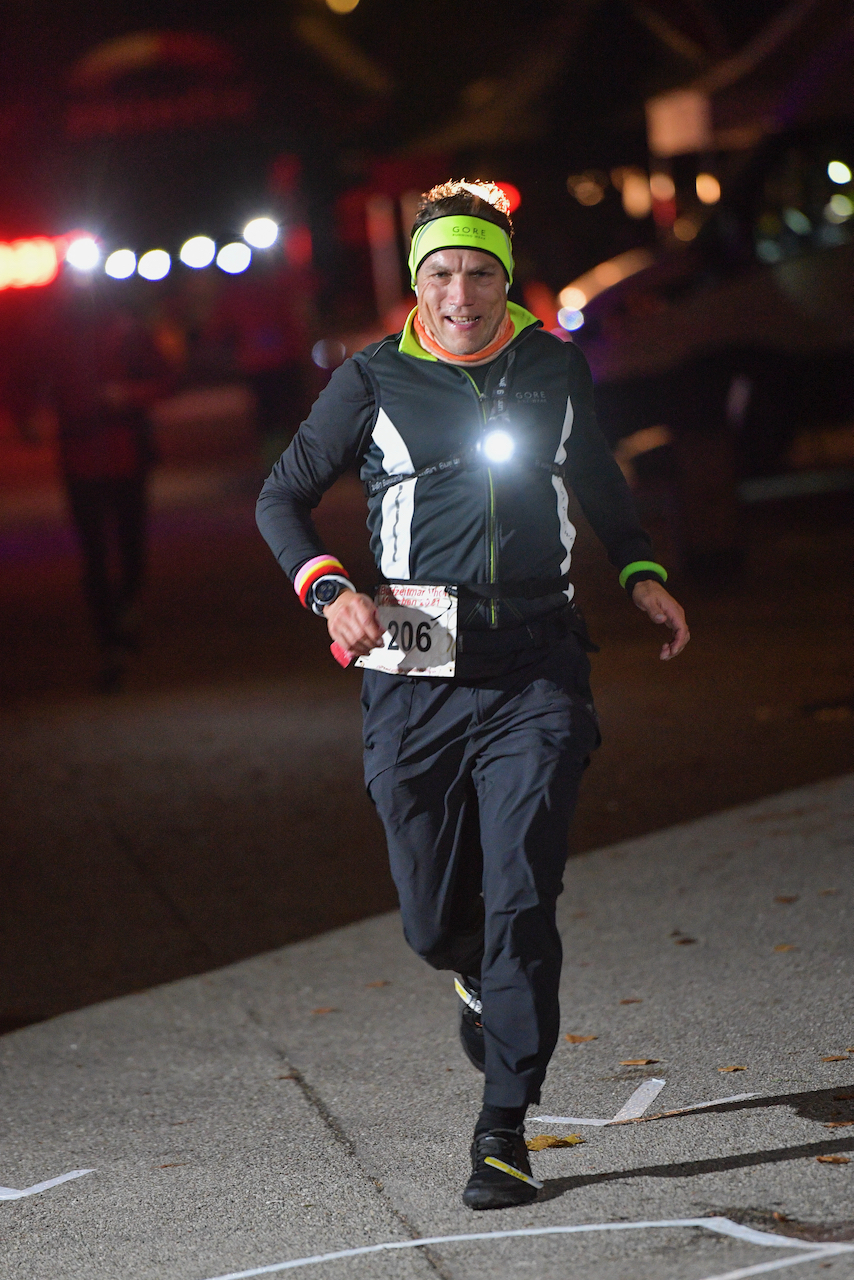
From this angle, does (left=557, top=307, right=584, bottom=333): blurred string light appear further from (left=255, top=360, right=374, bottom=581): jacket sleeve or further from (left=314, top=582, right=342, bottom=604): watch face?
(left=314, top=582, right=342, bottom=604): watch face

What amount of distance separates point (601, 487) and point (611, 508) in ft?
0.18

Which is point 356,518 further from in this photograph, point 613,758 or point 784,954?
point 784,954

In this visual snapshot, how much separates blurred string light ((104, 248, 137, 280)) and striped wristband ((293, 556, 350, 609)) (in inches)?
350

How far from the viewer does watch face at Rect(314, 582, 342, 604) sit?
12.9ft

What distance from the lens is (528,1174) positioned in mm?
3764

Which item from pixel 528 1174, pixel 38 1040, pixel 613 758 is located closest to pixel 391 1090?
pixel 528 1174

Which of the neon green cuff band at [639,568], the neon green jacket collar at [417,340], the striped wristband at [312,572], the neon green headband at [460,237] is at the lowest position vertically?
the neon green cuff band at [639,568]

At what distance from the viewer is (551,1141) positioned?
13.5 feet

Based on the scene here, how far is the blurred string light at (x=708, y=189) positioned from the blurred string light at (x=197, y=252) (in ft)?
13.9

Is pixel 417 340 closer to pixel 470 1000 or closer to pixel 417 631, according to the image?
pixel 417 631

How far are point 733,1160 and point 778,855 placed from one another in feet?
9.13

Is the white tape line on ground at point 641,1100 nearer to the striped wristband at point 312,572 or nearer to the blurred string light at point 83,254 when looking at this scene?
the striped wristband at point 312,572

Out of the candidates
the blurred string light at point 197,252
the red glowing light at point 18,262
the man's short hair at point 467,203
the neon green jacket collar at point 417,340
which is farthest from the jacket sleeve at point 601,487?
the red glowing light at point 18,262

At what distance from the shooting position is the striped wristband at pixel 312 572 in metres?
3.95
